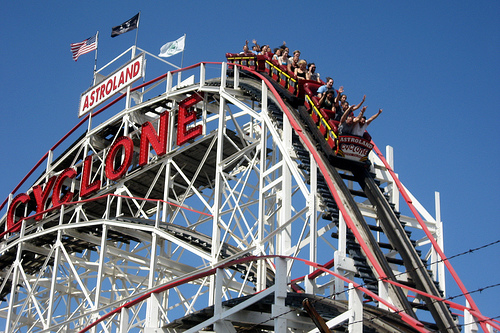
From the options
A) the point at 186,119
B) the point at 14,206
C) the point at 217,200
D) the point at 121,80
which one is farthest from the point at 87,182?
the point at 217,200

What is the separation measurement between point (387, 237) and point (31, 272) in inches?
644

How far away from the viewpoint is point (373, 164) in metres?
18.9

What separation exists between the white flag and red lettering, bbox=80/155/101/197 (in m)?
4.22

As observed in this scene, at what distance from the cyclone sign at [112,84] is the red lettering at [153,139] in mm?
1677

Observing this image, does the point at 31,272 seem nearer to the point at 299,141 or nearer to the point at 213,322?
the point at 299,141

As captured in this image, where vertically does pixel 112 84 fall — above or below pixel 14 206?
above

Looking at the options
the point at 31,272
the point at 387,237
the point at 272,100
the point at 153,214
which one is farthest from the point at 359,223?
the point at 31,272

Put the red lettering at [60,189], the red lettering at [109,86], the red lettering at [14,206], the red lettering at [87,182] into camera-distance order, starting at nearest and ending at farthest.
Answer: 1. the red lettering at [87,182]
2. the red lettering at [109,86]
3. the red lettering at [60,189]
4. the red lettering at [14,206]

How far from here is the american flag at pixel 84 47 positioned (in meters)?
30.4

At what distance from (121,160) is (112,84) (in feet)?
7.97

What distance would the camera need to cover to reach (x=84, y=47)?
1210 inches

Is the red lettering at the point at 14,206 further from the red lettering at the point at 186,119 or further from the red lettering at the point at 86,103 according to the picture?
the red lettering at the point at 186,119

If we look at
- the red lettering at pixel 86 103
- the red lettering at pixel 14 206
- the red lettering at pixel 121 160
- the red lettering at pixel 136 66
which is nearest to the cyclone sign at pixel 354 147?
the red lettering at pixel 121 160

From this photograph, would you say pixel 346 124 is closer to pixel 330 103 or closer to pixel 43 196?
pixel 330 103
